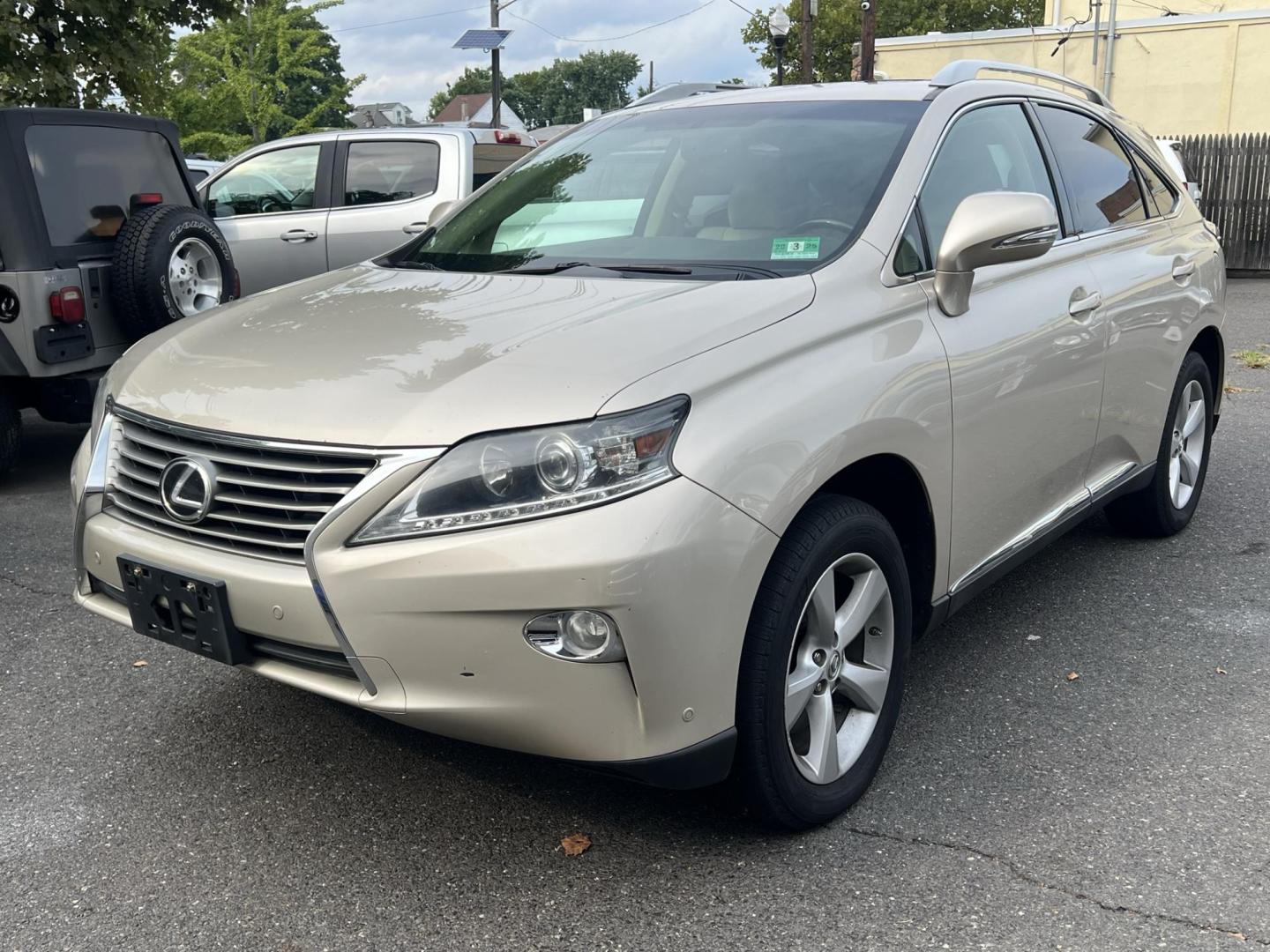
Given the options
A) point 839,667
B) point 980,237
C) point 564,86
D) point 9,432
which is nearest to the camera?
point 839,667

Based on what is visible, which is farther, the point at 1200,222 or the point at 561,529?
the point at 1200,222

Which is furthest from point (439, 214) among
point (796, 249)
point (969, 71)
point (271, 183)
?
point (271, 183)

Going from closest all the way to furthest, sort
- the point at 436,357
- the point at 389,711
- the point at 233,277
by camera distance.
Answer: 1. the point at 389,711
2. the point at 436,357
3. the point at 233,277

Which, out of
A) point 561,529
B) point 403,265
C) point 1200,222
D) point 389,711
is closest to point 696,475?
point 561,529

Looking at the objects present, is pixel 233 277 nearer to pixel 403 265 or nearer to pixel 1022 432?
pixel 403 265

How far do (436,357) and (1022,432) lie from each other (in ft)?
5.68

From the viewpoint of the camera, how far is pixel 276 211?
8.47 m

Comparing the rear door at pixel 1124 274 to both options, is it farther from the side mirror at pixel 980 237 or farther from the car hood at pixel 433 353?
the car hood at pixel 433 353

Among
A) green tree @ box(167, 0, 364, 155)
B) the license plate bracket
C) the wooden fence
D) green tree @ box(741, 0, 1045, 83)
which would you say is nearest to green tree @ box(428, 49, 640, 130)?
green tree @ box(741, 0, 1045, 83)

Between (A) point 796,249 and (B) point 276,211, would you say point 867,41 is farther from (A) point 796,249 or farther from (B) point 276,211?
(A) point 796,249

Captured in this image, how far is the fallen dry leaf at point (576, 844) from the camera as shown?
2.73 meters

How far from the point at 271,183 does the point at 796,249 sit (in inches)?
252

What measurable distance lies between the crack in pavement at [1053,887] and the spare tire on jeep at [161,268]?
4.25 metres

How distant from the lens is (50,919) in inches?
99.0
